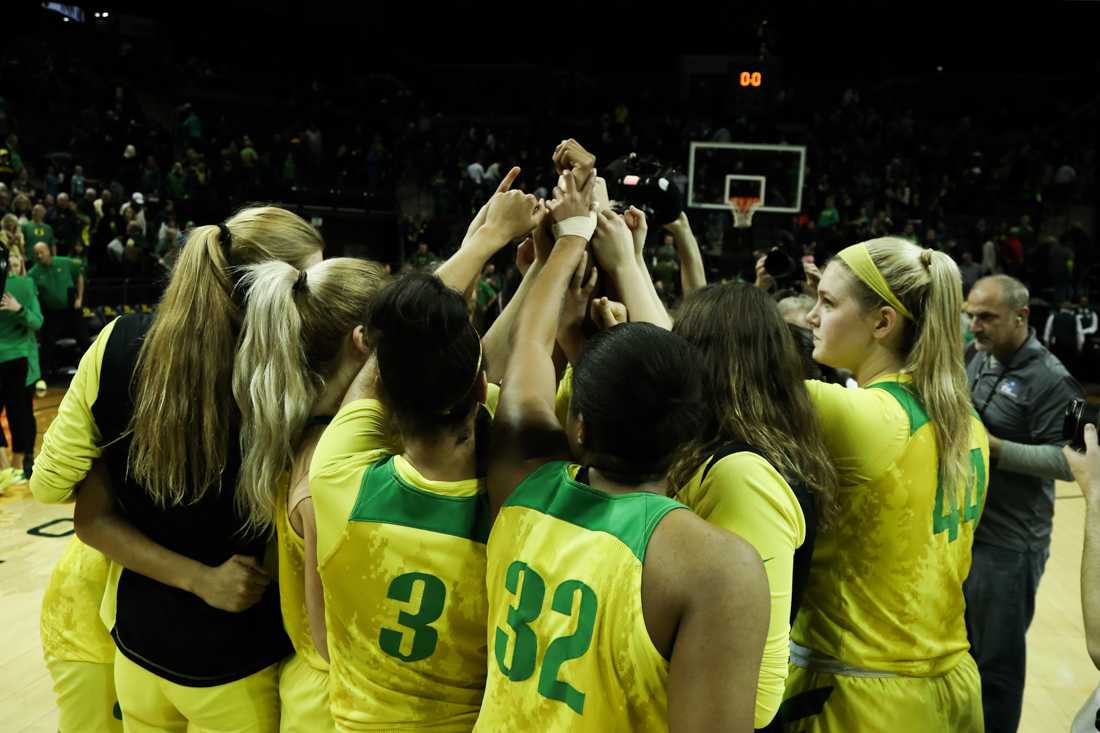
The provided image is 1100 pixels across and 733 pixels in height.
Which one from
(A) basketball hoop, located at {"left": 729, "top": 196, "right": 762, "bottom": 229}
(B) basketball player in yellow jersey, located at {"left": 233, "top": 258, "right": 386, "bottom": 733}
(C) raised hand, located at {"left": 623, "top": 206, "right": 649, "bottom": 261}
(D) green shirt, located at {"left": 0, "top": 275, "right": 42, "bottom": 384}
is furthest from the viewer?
(A) basketball hoop, located at {"left": 729, "top": 196, "right": 762, "bottom": 229}

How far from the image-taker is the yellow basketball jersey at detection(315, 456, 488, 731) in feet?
4.98

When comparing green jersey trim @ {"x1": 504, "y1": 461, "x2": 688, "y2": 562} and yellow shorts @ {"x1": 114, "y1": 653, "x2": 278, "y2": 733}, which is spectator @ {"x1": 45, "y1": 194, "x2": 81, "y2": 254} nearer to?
yellow shorts @ {"x1": 114, "y1": 653, "x2": 278, "y2": 733}

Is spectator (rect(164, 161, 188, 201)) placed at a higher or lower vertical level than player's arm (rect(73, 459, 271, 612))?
higher

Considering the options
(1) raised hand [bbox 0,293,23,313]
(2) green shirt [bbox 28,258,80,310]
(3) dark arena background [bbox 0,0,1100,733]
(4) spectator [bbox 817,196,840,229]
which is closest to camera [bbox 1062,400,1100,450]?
(1) raised hand [bbox 0,293,23,313]

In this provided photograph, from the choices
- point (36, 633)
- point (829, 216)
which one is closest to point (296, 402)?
point (36, 633)

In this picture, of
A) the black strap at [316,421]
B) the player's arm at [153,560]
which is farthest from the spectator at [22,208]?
the black strap at [316,421]

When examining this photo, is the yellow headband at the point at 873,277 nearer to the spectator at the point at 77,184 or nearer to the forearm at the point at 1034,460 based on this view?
the forearm at the point at 1034,460

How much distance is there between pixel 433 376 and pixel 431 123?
20812 mm

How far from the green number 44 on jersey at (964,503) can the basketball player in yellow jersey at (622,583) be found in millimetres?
1046

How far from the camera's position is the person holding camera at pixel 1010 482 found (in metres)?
3.06

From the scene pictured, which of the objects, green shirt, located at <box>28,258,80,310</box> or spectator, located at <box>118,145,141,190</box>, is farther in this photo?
spectator, located at <box>118,145,141,190</box>

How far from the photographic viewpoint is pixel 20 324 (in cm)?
641

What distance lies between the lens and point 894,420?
6.59 feet

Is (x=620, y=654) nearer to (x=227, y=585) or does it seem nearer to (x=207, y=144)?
(x=227, y=585)
